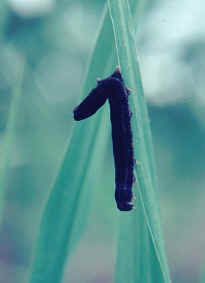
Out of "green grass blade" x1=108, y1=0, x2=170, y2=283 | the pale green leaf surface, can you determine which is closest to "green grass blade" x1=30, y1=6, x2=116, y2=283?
the pale green leaf surface

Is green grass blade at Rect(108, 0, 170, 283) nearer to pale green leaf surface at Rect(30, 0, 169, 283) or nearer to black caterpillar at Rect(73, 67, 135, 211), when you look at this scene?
pale green leaf surface at Rect(30, 0, 169, 283)

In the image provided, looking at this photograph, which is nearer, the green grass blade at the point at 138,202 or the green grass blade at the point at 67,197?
the green grass blade at the point at 138,202

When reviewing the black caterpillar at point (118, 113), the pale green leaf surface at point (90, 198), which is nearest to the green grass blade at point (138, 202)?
the pale green leaf surface at point (90, 198)

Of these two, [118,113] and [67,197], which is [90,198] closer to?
[67,197]

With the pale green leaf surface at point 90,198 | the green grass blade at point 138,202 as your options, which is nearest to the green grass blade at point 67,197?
the pale green leaf surface at point 90,198

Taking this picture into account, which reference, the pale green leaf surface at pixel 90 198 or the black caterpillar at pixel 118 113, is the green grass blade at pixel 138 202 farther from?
the black caterpillar at pixel 118 113

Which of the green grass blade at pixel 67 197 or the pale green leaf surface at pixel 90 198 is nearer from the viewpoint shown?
the pale green leaf surface at pixel 90 198

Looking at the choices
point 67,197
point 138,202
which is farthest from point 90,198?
point 138,202
